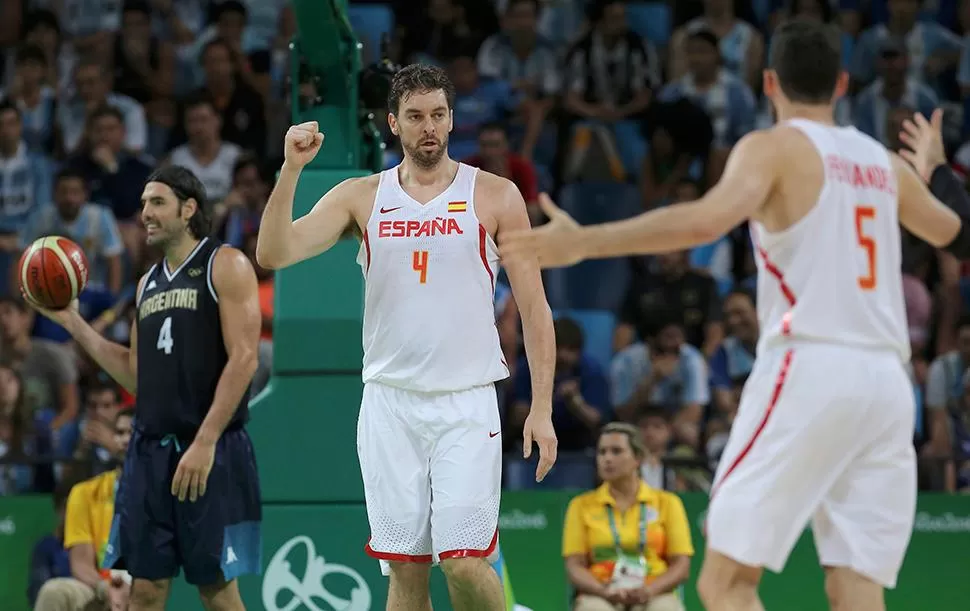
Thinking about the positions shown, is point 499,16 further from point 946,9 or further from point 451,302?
point 451,302

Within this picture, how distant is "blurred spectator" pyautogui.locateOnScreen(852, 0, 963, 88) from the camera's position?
1439 cm

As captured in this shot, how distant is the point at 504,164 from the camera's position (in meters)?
12.8

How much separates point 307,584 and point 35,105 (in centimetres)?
792

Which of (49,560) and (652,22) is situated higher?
(652,22)

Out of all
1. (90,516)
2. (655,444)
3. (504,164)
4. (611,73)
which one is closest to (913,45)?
(611,73)

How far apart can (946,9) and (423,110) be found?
995cm

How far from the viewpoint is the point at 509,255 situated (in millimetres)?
4773

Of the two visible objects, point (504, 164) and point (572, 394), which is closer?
point (572, 394)

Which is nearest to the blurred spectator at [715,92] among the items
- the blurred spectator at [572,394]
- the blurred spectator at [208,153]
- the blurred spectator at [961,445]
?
the blurred spectator at [572,394]

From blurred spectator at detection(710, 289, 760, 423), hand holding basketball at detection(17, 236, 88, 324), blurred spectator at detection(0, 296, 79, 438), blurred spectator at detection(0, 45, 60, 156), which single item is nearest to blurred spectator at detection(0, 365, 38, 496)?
blurred spectator at detection(0, 296, 79, 438)

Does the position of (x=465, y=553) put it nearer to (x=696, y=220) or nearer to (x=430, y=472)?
(x=430, y=472)

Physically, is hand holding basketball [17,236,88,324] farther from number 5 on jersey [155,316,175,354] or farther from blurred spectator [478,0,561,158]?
blurred spectator [478,0,561,158]

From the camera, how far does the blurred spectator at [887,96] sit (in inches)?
543

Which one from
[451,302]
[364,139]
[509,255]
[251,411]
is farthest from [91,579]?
[509,255]
